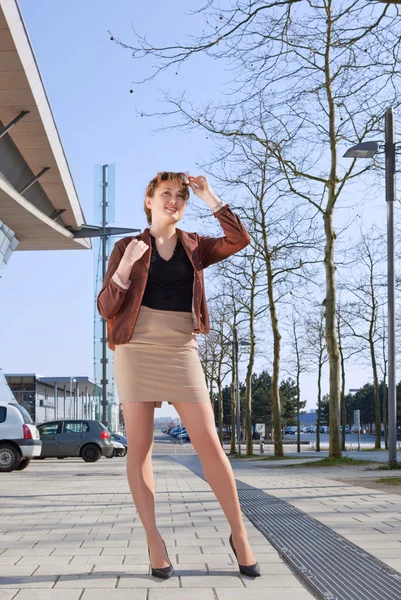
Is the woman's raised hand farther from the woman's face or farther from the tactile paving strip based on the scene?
the tactile paving strip

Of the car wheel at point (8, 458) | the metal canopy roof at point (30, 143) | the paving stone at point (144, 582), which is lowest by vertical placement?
the car wheel at point (8, 458)

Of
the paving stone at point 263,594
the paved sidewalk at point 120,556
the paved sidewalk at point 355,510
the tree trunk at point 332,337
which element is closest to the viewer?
the paving stone at point 263,594

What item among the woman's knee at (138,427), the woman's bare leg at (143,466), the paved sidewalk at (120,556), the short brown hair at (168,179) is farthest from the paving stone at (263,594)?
the short brown hair at (168,179)

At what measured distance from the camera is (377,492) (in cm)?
1027

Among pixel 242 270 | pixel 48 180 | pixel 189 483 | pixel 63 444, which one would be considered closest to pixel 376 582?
pixel 189 483

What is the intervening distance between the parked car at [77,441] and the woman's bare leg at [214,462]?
2444 cm

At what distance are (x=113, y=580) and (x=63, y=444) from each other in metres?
24.5

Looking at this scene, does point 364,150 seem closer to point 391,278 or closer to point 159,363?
point 391,278

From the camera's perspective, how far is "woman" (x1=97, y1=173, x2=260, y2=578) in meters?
4.39

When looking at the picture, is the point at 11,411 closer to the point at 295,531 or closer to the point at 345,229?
the point at 345,229


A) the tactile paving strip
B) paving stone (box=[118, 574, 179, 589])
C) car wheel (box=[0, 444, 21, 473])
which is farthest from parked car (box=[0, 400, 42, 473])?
paving stone (box=[118, 574, 179, 589])

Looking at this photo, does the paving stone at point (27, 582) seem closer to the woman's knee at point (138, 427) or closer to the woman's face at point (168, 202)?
the woman's knee at point (138, 427)

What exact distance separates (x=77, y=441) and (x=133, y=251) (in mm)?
24867

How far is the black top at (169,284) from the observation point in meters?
4.47
